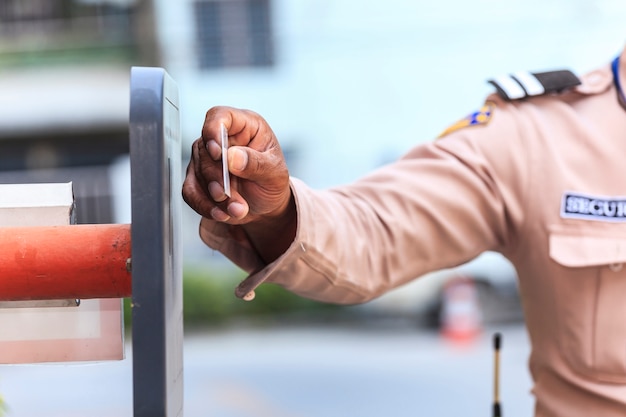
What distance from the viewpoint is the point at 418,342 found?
7.00 meters

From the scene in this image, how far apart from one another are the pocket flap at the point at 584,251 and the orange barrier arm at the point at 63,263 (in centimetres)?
59

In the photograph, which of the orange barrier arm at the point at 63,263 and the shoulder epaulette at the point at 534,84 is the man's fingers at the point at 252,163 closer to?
the orange barrier arm at the point at 63,263

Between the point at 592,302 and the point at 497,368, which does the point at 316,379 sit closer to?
the point at 497,368

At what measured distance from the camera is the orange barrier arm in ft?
1.93

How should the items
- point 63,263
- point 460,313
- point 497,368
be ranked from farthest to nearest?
point 460,313
point 497,368
point 63,263

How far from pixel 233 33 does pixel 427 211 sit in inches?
332

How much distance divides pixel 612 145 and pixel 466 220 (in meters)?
0.20

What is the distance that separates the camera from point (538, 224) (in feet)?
3.35

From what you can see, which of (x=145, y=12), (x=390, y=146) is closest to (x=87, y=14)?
(x=145, y=12)

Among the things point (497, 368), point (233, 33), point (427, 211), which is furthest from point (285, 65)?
point (427, 211)

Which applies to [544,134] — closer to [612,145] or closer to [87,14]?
[612,145]

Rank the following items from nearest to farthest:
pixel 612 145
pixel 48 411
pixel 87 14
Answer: pixel 612 145
pixel 48 411
pixel 87 14

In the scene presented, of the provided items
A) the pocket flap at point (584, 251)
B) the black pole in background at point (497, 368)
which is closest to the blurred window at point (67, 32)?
the black pole in background at point (497, 368)

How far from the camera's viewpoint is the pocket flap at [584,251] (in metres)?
1.00
